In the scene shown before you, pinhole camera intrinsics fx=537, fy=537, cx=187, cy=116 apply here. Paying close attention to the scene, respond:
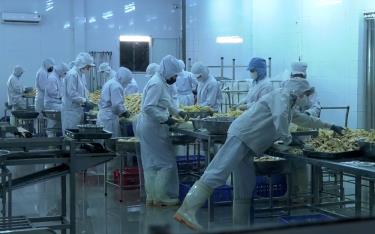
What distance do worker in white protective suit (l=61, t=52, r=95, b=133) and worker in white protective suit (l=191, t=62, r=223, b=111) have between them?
1.59 metres

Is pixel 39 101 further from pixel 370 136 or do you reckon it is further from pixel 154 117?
pixel 370 136

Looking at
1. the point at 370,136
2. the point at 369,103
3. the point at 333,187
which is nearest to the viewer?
the point at 370,136

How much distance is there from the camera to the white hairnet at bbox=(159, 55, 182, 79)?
5.15 m

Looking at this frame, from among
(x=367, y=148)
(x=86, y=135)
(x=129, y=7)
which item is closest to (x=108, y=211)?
(x=86, y=135)

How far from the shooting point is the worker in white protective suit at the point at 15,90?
10633mm

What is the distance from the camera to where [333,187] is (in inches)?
219

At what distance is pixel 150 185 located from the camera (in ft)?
17.4

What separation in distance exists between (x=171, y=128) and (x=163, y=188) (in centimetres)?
62

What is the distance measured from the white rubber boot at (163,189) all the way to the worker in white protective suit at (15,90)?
6.06 metres

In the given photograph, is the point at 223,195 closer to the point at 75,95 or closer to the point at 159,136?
the point at 159,136

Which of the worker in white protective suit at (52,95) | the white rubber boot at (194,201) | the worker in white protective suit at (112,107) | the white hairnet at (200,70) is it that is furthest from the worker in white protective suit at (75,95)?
the white rubber boot at (194,201)

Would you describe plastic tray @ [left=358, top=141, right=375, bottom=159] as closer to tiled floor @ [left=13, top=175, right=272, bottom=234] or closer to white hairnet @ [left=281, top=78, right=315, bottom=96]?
white hairnet @ [left=281, top=78, right=315, bottom=96]

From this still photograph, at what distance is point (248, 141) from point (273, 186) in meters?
1.32

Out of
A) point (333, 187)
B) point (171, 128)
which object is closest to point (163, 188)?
point (171, 128)
